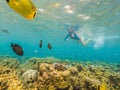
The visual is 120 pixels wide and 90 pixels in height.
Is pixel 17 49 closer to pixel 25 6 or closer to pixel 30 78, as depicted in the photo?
pixel 30 78

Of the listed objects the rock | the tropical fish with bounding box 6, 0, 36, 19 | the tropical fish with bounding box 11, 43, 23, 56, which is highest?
the tropical fish with bounding box 11, 43, 23, 56

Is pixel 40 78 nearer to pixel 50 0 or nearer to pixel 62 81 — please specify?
pixel 62 81

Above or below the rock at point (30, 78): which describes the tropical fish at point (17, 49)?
above

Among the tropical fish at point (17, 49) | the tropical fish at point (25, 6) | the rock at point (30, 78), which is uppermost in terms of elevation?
the tropical fish at point (17, 49)

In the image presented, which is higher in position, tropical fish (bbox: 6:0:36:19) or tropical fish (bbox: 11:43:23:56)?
tropical fish (bbox: 11:43:23:56)

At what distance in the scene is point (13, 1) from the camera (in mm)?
1712

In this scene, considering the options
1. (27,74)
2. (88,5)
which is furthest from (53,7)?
(27,74)

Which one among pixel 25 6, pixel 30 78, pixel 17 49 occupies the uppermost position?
pixel 17 49

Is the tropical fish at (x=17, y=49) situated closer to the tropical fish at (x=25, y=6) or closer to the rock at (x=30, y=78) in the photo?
the rock at (x=30, y=78)

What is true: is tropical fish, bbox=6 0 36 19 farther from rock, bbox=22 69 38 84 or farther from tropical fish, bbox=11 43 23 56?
rock, bbox=22 69 38 84

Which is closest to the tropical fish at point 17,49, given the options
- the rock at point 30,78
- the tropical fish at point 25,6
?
the rock at point 30,78

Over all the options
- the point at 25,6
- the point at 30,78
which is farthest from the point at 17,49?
the point at 25,6

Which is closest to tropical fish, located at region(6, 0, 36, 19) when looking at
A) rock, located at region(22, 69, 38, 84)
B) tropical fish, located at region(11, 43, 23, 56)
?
tropical fish, located at region(11, 43, 23, 56)

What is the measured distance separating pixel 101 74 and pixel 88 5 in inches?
694
